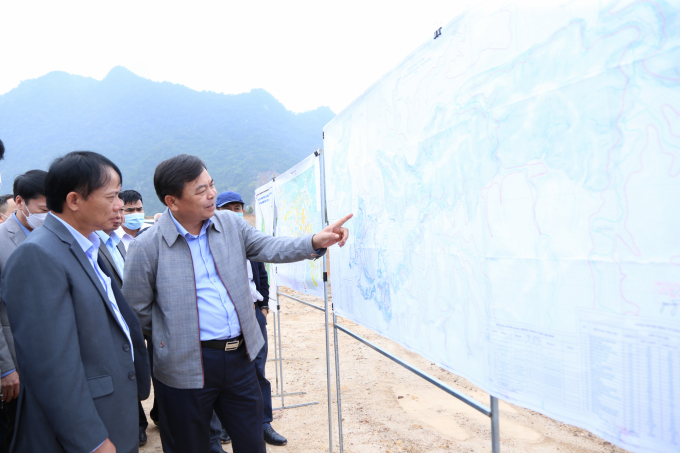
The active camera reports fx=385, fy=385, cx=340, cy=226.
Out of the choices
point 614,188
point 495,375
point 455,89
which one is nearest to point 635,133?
point 614,188

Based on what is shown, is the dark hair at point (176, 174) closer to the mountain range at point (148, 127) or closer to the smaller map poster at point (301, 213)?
the smaller map poster at point (301, 213)

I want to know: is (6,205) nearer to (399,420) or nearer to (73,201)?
(73,201)

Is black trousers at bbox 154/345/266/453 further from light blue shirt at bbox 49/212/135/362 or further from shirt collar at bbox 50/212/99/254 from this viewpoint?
shirt collar at bbox 50/212/99/254

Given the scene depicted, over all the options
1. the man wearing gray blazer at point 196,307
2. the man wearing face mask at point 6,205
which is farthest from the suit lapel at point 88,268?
the man wearing face mask at point 6,205

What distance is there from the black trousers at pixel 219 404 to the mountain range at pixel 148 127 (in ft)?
148

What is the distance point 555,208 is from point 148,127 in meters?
86.7

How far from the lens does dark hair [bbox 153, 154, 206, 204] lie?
194cm

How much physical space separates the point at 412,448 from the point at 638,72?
135 inches

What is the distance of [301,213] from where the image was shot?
11.4 ft

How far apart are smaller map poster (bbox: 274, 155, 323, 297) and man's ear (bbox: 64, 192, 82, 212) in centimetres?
169

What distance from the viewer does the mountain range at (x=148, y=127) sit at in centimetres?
5841

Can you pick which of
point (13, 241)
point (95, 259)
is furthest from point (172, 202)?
point (13, 241)

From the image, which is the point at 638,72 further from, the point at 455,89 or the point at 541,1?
the point at 455,89

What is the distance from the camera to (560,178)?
108 cm
